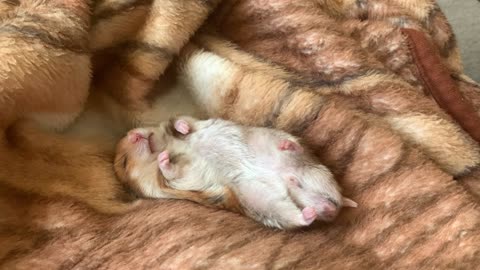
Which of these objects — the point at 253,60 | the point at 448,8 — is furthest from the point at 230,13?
the point at 448,8

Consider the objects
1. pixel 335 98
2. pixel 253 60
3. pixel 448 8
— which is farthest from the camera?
pixel 448 8

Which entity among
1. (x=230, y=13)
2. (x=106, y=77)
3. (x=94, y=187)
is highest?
(x=230, y=13)

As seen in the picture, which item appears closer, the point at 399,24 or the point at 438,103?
the point at 438,103

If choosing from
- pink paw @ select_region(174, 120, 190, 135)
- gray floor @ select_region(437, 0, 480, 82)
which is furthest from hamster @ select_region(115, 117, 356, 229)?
gray floor @ select_region(437, 0, 480, 82)

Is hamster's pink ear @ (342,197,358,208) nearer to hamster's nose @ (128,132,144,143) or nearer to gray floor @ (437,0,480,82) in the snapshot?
hamster's nose @ (128,132,144,143)

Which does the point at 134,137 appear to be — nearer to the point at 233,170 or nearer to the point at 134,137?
the point at 134,137

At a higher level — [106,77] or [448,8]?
[448,8]

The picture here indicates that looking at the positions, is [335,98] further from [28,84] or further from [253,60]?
[28,84]
